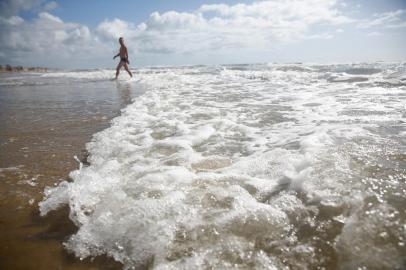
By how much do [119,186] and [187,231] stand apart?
3.16ft

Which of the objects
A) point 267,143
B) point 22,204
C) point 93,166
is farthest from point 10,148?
point 267,143

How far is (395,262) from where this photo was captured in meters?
1.60

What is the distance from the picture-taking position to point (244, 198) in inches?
92.2

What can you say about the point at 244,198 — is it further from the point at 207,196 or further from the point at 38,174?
the point at 38,174

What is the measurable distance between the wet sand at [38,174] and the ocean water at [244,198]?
3.9 inches

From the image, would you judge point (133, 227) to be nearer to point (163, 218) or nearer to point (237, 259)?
point (163, 218)

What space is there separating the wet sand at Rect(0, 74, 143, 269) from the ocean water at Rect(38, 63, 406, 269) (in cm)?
10

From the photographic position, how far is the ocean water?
1753mm

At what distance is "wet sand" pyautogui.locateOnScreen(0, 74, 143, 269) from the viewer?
1837 millimetres

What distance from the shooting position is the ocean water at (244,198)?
175 cm

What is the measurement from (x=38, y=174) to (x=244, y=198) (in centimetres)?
211

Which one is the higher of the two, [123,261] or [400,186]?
[400,186]

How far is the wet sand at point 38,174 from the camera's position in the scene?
1837 millimetres

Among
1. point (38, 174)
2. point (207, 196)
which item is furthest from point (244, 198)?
point (38, 174)
